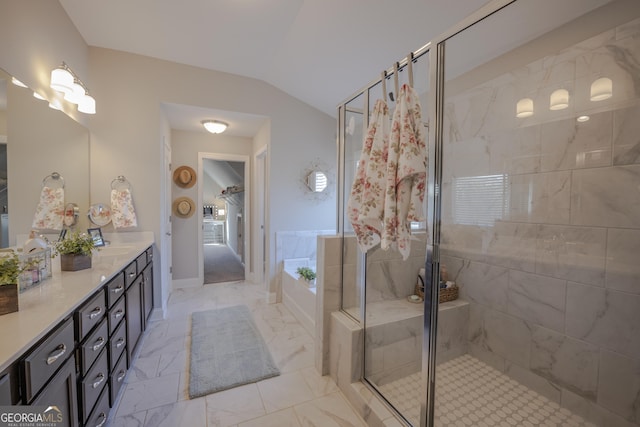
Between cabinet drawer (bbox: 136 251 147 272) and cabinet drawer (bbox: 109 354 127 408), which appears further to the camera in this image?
cabinet drawer (bbox: 136 251 147 272)

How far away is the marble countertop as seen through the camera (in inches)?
31.5

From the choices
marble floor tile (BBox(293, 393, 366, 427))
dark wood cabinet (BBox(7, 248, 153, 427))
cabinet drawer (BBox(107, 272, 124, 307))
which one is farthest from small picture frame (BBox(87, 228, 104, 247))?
marble floor tile (BBox(293, 393, 366, 427))

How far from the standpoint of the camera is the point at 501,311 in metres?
1.97

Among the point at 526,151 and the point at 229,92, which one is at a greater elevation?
the point at 229,92

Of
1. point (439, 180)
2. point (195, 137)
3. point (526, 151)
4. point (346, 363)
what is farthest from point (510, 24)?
point (195, 137)

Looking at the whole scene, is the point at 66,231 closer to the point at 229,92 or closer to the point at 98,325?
the point at 98,325

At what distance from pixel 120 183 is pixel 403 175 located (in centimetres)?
286

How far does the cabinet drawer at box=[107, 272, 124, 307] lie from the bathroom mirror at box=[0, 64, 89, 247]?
1.64ft

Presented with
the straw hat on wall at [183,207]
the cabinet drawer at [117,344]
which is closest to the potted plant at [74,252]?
the cabinet drawer at [117,344]

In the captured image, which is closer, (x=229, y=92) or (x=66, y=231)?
(x=66, y=231)

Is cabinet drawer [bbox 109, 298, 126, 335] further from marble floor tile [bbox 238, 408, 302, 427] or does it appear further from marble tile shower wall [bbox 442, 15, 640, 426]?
marble tile shower wall [bbox 442, 15, 640, 426]

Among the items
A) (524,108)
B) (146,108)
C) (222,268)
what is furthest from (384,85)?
(222,268)

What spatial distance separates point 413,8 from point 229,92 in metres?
2.18

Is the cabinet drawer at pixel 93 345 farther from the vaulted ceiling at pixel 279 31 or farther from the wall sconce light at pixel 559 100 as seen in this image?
the wall sconce light at pixel 559 100
